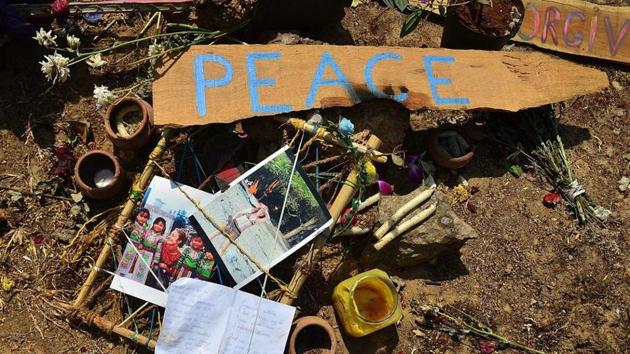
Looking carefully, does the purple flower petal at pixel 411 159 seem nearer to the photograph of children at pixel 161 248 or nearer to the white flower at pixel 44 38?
the photograph of children at pixel 161 248

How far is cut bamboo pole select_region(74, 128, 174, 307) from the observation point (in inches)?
94.9

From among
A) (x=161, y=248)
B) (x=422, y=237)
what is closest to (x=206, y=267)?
(x=161, y=248)

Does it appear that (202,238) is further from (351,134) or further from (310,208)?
(351,134)

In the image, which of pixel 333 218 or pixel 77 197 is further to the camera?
pixel 77 197

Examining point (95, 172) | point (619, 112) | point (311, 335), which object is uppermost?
point (95, 172)

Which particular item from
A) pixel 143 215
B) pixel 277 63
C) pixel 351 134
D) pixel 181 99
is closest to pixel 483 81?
pixel 351 134

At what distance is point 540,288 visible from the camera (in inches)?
112

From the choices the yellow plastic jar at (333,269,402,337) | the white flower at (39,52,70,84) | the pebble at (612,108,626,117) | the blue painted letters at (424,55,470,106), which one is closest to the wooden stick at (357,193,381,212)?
the yellow plastic jar at (333,269,402,337)

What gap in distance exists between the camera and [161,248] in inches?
97.2

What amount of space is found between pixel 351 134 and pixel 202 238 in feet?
2.71

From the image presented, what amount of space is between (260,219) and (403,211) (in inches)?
28.1

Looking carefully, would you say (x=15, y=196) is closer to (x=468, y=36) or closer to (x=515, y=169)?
(x=468, y=36)

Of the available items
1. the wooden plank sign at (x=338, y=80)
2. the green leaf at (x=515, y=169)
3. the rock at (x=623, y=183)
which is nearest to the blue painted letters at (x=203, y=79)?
the wooden plank sign at (x=338, y=80)

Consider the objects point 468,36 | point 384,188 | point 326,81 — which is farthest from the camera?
point 468,36
